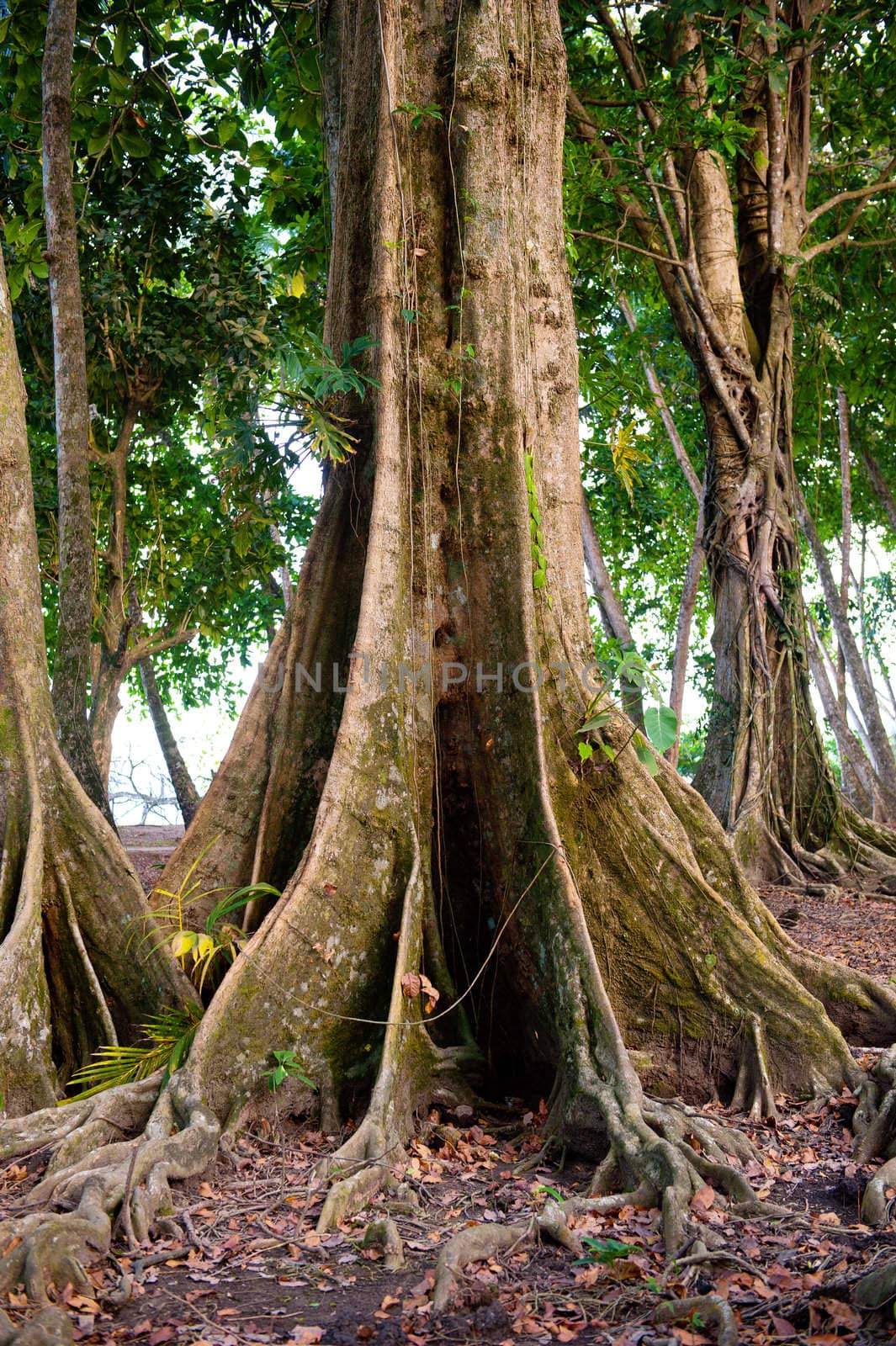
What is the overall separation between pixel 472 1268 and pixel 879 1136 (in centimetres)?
160

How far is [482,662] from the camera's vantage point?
175 inches

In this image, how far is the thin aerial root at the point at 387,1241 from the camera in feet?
9.12

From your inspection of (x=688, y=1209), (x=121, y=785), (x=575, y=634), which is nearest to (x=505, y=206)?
(x=575, y=634)

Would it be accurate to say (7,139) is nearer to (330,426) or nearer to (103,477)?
(103,477)

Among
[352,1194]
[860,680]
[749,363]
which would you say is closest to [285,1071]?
[352,1194]

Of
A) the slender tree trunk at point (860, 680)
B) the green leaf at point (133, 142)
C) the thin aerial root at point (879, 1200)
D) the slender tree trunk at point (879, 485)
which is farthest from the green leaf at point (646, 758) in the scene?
the slender tree trunk at point (879, 485)

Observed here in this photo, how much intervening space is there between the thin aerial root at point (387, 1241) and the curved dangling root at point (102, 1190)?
0.60m

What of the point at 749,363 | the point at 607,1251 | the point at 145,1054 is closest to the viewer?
the point at 607,1251

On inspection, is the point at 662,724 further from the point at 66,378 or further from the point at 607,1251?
the point at 66,378

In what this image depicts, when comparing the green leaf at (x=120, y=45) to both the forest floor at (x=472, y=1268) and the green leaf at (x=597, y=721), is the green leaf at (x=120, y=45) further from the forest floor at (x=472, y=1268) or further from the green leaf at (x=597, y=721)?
the forest floor at (x=472, y=1268)

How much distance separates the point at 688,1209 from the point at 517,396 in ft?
10.7

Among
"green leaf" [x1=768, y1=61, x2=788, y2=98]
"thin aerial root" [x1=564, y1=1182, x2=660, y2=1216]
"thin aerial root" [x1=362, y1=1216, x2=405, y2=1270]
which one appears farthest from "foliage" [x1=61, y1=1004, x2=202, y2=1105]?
"green leaf" [x1=768, y1=61, x2=788, y2=98]

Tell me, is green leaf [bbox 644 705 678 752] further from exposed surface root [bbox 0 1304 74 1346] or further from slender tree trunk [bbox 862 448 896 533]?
slender tree trunk [bbox 862 448 896 533]

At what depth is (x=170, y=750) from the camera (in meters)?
13.3
